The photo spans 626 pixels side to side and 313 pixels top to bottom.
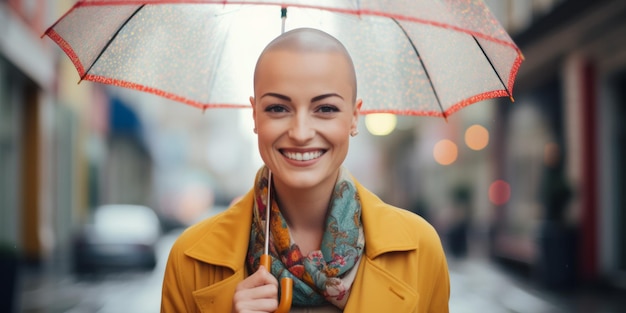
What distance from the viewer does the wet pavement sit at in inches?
416

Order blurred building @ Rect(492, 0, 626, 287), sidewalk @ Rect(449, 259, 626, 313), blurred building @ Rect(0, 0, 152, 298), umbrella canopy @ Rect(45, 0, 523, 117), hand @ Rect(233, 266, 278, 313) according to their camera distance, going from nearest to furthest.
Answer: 1. hand @ Rect(233, 266, 278, 313)
2. umbrella canopy @ Rect(45, 0, 523, 117)
3. sidewalk @ Rect(449, 259, 626, 313)
4. blurred building @ Rect(492, 0, 626, 287)
5. blurred building @ Rect(0, 0, 152, 298)

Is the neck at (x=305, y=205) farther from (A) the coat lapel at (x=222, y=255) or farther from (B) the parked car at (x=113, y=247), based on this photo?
(B) the parked car at (x=113, y=247)

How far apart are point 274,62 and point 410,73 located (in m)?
0.85

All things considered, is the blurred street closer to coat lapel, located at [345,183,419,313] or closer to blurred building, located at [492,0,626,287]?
blurred building, located at [492,0,626,287]

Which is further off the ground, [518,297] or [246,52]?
[246,52]

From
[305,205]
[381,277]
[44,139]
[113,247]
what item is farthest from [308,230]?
[44,139]

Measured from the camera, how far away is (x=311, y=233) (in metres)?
2.74

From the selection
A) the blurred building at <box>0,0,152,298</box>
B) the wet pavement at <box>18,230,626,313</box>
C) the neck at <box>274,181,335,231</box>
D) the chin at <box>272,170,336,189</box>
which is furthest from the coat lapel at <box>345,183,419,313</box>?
the blurred building at <box>0,0,152,298</box>

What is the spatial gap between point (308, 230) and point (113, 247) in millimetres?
14067

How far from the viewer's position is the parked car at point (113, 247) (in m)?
15.9

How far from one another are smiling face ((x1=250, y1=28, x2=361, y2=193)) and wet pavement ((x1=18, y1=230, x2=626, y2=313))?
314 inches

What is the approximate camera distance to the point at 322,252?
259cm

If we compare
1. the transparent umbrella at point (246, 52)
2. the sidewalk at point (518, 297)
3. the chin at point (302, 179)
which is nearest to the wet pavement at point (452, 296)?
the sidewalk at point (518, 297)

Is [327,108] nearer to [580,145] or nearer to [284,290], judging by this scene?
[284,290]
